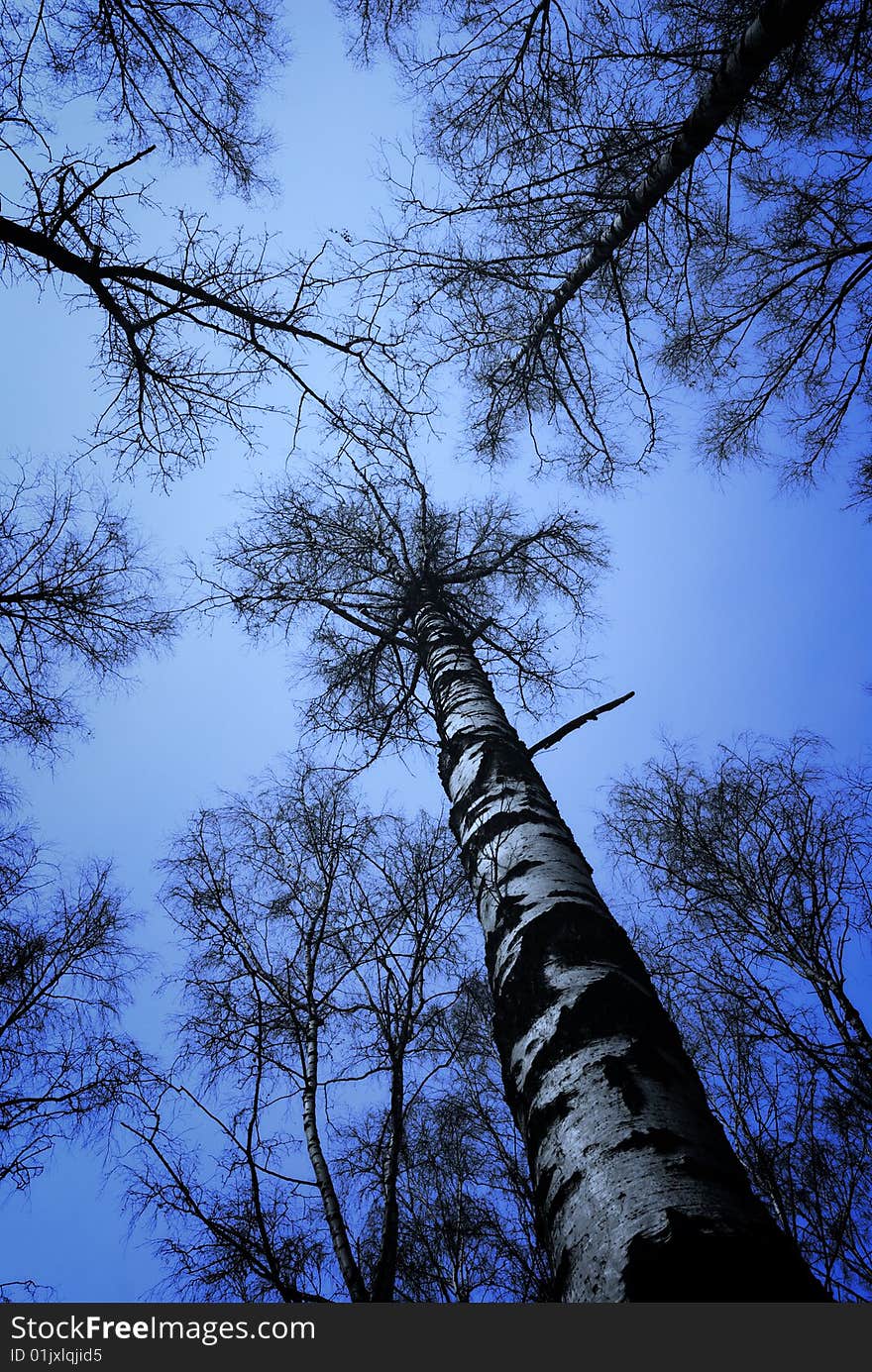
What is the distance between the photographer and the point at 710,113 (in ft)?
11.1

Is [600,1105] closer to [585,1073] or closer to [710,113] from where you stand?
[585,1073]

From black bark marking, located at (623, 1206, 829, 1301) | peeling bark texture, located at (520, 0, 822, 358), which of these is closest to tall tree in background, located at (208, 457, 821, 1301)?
black bark marking, located at (623, 1206, 829, 1301)

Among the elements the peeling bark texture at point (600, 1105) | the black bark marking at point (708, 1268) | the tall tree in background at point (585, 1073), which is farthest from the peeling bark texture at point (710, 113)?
the black bark marking at point (708, 1268)

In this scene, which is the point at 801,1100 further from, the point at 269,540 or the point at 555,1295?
the point at 269,540

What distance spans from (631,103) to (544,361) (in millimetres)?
1536

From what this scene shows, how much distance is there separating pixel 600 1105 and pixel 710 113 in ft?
15.6

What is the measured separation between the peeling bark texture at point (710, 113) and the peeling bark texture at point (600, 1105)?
13.0ft

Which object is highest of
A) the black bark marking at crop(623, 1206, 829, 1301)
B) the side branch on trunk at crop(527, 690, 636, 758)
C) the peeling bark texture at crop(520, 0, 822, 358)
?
the peeling bark texture at crop(520, 0, 822, 358)

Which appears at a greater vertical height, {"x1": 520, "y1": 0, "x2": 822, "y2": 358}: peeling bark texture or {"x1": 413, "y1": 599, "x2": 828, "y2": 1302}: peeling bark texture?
{"x1": 520, "y1": 0, "x2": 822, "y2": 358}: peeling bark texture

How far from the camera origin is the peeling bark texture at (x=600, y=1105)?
3.21ft

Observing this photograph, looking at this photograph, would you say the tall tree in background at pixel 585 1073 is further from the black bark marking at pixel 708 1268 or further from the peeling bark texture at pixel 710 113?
the peeling bark texture at pixel 710 113

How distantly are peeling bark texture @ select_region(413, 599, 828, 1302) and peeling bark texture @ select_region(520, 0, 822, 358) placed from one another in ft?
13.0

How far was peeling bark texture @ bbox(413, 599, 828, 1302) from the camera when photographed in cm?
98

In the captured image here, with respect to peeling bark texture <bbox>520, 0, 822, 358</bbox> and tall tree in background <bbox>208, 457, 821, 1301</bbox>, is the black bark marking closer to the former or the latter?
tall tree in background <bbox>208, 457, 821, 1301</bbox>
